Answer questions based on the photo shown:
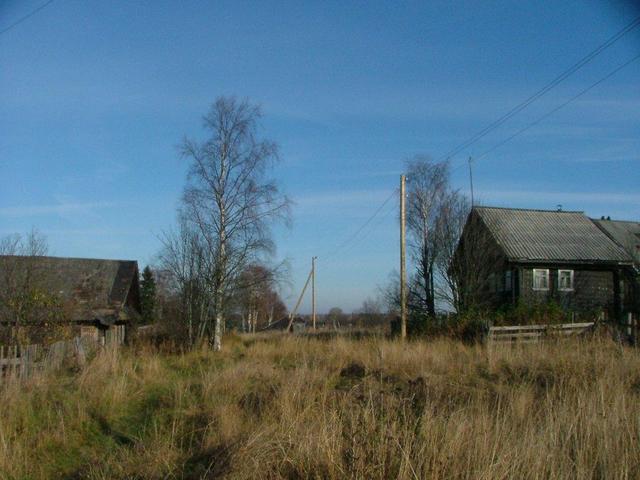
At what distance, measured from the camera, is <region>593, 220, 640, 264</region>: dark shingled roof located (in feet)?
106

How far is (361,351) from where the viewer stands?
1495cm

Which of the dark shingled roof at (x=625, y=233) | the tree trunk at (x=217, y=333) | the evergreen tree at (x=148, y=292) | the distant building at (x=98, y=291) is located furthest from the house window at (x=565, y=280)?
the evergreen tree at (x=148, y=292)

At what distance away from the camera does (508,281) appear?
101 ft

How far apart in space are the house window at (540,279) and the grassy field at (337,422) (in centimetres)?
1814

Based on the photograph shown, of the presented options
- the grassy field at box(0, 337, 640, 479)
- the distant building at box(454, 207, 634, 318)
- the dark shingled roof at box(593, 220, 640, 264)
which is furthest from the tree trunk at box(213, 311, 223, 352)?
the dark shingled roof at box(593, 220, 640, 264)

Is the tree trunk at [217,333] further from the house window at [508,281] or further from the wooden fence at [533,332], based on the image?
the house window at [508,281]

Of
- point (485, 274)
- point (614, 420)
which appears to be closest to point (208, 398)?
point (614, 420)

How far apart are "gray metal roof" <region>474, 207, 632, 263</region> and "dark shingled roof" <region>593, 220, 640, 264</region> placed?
0.82 meters

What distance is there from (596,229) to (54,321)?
29.0 m

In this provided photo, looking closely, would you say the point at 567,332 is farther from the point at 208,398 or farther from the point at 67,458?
the point at 67,458

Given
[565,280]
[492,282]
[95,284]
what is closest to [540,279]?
[565,280]

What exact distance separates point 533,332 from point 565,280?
45.0 ft

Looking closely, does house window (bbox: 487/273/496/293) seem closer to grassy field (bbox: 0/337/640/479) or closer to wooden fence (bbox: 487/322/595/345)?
wooden fence (bbox: 487/322/595/345)

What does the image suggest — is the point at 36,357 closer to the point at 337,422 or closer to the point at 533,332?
the point at 337,422
